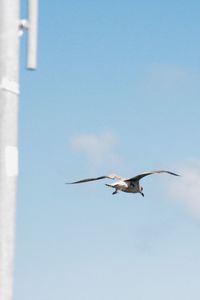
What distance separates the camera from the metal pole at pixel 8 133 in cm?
496

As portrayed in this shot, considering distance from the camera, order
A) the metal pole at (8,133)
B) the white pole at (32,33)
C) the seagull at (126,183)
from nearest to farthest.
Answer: the metal pole at (8,133) → the white pole at (32,33) → the seagull at (126,183)

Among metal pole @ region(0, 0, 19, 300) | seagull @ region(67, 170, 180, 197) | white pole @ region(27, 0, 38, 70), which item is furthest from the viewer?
seagull @ region(67, 170, 180, 197)

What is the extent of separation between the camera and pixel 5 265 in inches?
196

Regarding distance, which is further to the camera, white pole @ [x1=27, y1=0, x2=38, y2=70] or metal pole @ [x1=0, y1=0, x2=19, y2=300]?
white pole @ [x1=27, y1=0, x2=38, y2=70]

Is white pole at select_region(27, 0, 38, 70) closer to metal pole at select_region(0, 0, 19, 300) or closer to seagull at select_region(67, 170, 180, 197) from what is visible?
metal pole at select_region(0, 0, 19, 300)

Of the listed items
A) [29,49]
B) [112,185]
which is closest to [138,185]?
[112,185]

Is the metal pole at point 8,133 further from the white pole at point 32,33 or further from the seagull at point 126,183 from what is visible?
the seagull at point 126,183

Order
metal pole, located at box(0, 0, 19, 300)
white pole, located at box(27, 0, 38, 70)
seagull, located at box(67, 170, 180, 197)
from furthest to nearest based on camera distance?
seagull, located at box(67, 170, 180, 197), white pole, located at box(27, 0, 38, 70), metal pole, located at box(0, 0, 19, 300)

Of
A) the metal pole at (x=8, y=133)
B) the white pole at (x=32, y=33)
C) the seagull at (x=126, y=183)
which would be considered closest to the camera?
the metal pole at (x=8, y=133)

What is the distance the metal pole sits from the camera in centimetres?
496

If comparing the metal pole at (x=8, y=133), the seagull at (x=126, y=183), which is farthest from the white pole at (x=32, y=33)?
the seagull at (x=126, y=183)

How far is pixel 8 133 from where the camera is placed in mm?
5074

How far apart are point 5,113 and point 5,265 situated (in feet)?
3.53

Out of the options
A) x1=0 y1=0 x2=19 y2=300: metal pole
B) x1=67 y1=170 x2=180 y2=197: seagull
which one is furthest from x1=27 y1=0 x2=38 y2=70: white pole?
x1=67 y1=170 x2=180 y2=197: seagull
